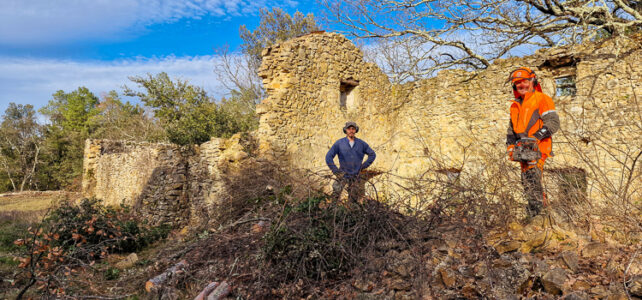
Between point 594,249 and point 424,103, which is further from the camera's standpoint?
point 424,103

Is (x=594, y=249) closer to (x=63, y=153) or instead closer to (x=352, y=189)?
(x=352, y=189)

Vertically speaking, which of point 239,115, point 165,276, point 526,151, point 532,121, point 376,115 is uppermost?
point 239,115

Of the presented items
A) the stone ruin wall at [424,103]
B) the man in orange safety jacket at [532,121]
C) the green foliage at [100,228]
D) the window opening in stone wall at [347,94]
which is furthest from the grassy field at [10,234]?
the window opening in stone wall at [347,94]

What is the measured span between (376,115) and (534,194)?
5948 millimetres

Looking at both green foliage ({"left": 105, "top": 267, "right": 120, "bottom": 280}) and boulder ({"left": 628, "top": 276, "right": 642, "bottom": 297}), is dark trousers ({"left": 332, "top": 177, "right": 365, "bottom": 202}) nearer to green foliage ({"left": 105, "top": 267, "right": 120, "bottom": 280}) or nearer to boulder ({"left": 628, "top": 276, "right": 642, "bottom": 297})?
boulder ({"left": 628, "top": 276, "right": 642, "bottom": 297})

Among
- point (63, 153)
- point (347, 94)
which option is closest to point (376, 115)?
point (347, 94)

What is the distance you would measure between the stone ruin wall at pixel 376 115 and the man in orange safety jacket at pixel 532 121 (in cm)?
194

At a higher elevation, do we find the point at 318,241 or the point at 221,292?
the point at 318,241

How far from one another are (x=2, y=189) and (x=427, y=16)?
2859 cm

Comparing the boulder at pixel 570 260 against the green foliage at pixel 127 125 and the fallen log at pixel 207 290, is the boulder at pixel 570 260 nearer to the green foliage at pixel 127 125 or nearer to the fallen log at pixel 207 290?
the fallen log at pixel 207 290

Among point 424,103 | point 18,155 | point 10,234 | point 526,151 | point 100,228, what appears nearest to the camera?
point 526,151

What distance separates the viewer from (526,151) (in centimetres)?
375

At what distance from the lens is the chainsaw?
369cm

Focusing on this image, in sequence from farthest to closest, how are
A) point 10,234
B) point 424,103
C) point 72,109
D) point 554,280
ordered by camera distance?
point 72,109
point 424,103
point 10,234
point 554,280
